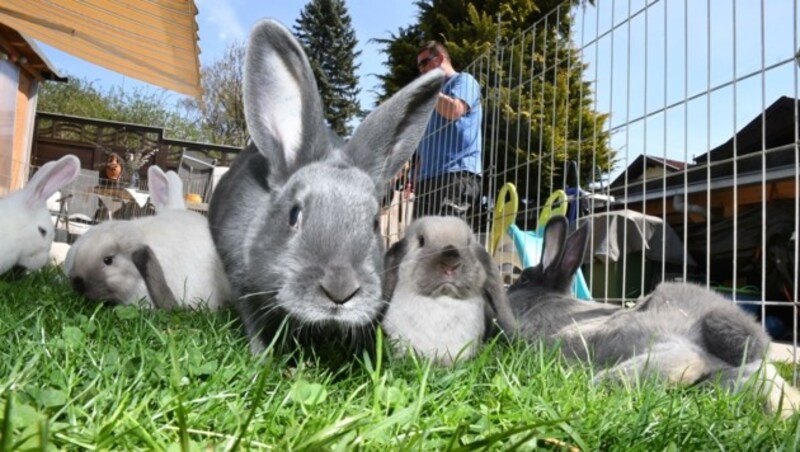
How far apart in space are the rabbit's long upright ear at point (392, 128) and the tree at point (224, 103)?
20.0m

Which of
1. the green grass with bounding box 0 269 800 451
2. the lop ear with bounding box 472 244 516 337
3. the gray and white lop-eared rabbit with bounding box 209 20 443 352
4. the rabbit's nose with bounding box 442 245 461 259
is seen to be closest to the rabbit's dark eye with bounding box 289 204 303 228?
the gray and white lop-eared rabbit with bounding box 209 20 443 352

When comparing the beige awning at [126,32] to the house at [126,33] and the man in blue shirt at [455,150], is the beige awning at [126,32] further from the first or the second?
the man in blue shirt at [455,150]

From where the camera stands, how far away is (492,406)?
142cm

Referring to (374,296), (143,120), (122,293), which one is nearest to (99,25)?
(122,293)

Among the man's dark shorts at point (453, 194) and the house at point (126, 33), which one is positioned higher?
the house at point (126, 33)

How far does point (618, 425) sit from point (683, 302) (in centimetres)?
107

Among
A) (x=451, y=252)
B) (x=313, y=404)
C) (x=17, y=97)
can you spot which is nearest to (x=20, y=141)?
(x=17, y=97)

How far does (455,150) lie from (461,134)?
0.34 ft

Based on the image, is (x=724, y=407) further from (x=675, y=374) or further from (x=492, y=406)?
(x=492, y=406)

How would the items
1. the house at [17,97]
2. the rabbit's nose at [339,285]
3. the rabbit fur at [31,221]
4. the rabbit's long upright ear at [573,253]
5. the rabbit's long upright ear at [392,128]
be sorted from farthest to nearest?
1. the house at [17,97]
2. the rabbit fur at [31,221]
3. the rabbit's long upright ear at [573,253]
4. the rabbit's long upright ear at [392,128]
5. the rabbit's nose at [339,285]

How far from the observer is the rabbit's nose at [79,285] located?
2926mm

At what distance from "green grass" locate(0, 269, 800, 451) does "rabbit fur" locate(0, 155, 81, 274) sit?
6.19 ft

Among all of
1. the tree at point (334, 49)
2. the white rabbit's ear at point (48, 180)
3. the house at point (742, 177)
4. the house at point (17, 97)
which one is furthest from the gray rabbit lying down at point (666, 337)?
the tree at point (334, 49)

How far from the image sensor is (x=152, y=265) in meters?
2.94
